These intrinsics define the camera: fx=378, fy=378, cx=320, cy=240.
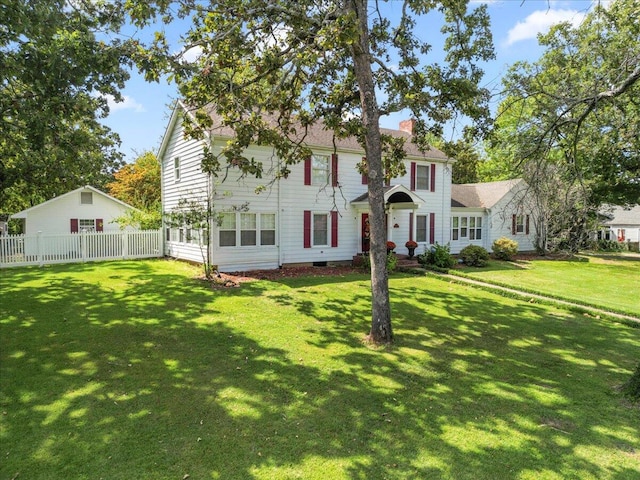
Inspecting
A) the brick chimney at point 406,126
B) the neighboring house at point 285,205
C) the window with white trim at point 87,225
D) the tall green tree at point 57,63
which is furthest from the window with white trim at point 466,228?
the window with white trim at point 87,225

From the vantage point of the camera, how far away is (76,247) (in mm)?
15617

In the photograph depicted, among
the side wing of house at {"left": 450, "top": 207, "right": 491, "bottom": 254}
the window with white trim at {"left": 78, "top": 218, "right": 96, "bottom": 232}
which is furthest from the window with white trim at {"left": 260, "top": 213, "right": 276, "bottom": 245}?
the window with white trim at {"left": 78, "top": 218, "right": 96, "bottom": 232}

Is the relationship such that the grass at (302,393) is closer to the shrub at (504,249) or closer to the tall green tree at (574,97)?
the tall green tree at (574,97)

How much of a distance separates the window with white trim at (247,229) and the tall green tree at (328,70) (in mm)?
5416

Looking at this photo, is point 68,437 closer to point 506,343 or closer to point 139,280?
point 506,343

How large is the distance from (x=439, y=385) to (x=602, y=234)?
1859 inches

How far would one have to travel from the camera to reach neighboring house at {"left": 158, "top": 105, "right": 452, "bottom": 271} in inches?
562

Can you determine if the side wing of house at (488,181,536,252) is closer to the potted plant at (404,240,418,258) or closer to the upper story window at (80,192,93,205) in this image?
the potted plant at (404,240,418,258)

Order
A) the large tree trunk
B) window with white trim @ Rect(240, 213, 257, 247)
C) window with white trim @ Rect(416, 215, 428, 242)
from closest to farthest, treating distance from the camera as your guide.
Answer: the large tree trunk → window with white trim @ Rect(240, 213, 257, 247) → window with white trim @ Rect(416, 215, 428, 242)

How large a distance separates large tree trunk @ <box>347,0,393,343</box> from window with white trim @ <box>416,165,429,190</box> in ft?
42.1

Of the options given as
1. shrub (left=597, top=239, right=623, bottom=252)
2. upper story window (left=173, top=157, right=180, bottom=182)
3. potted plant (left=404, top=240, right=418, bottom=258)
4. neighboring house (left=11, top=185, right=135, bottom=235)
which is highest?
upper story window (left=173, top=157, right=180, bottom=182)

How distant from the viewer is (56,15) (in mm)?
6668

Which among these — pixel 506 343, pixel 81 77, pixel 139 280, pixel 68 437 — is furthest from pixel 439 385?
pixel 139 280

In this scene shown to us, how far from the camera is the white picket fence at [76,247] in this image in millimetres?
14352
